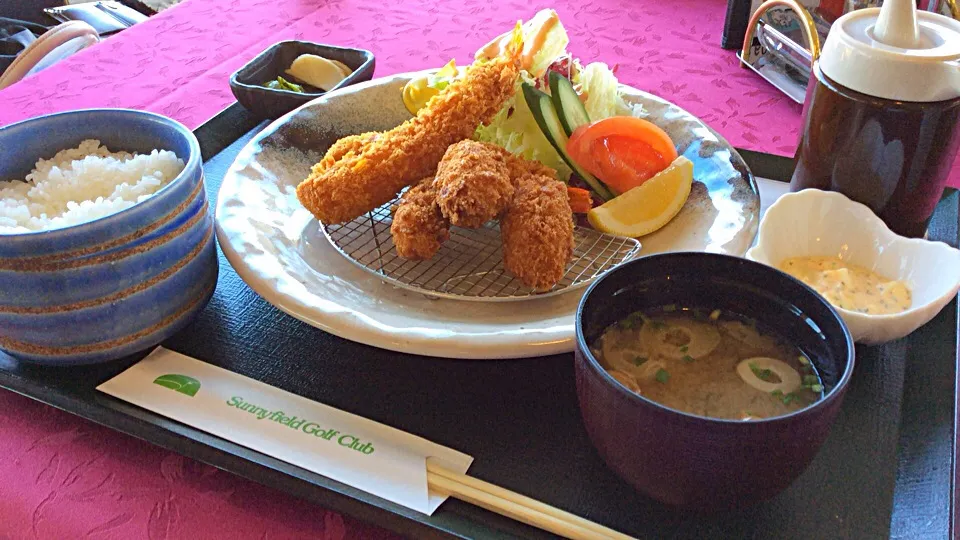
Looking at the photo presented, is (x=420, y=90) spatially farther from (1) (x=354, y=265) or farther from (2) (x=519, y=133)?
(1) (x=354, y=265)

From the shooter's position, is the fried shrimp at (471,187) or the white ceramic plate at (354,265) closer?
the white ceramic plate at (354,265)

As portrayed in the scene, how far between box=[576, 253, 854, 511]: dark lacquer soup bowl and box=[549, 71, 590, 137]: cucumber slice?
70cm

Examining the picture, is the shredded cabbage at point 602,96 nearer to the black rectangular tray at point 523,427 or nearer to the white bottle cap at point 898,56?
the white bottle cap at point 898,56

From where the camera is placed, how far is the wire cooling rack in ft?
3.96

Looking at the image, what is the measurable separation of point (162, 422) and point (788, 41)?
1.65 meters

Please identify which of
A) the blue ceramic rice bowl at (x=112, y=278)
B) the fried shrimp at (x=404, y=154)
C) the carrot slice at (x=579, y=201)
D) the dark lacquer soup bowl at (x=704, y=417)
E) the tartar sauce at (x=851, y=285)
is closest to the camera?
the dark lacquer soup bowl at (x=704, y=417)

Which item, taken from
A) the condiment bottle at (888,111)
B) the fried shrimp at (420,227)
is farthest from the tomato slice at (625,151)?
the fried shrimp at (420,227)

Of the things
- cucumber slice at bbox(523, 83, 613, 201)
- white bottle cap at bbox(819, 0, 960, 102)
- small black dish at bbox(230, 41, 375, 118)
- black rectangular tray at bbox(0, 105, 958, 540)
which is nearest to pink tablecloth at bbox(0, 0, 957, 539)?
black rectangular tray at bbox(0, 105, 958, 540)

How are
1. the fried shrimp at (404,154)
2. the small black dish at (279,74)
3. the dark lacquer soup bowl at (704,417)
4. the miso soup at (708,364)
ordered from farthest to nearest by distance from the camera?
the small black dish at (279,74), the fried shrimp at (404,154), the miso soup at (708,364), the dark lacquer soup bowl at (704,417)

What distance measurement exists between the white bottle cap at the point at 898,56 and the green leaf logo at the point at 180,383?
1.07m

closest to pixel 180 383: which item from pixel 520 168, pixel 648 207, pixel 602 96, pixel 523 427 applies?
pixel 523 427

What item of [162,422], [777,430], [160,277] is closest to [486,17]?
[160,277]

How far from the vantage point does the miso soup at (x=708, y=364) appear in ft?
2.68

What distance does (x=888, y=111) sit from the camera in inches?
42.6
